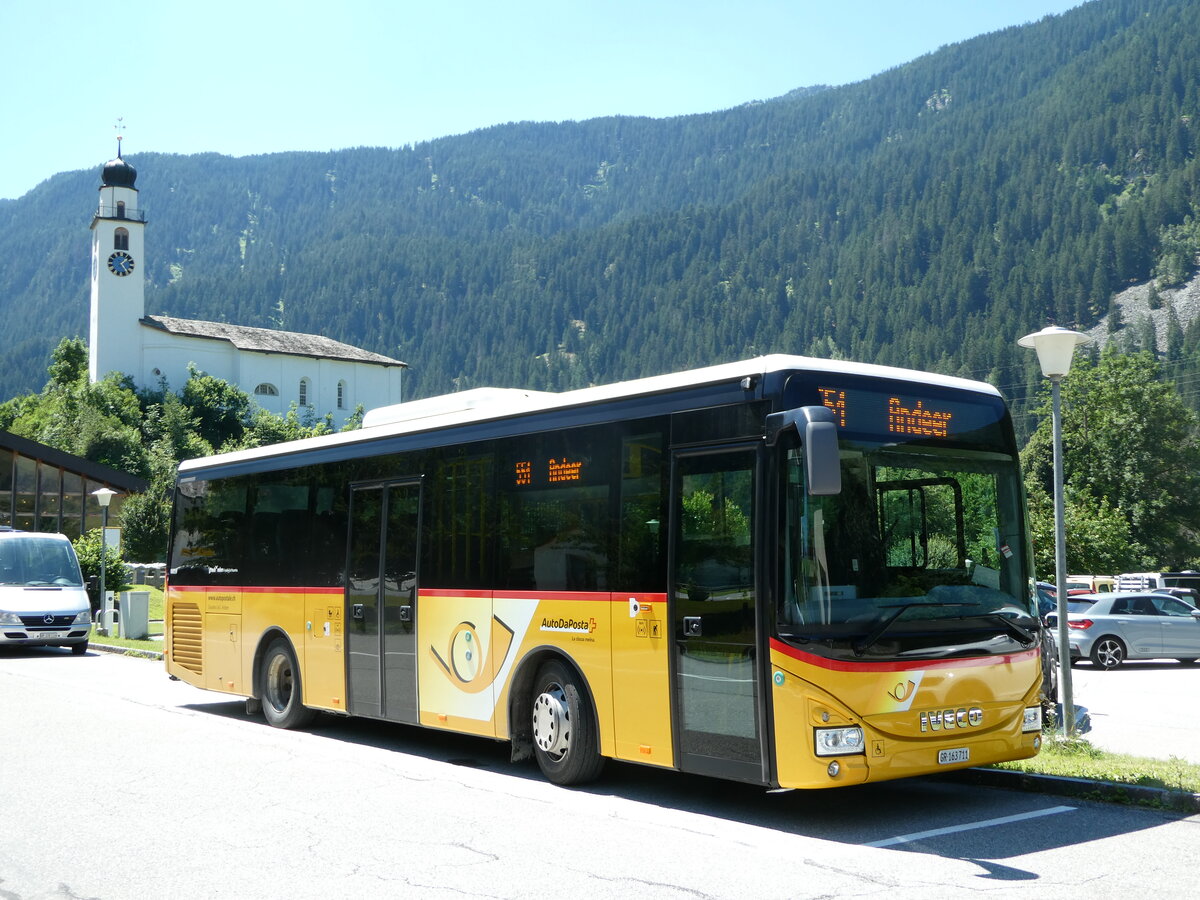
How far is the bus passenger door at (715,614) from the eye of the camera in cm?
792

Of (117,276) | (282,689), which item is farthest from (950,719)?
(117,276)

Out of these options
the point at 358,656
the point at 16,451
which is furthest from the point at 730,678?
the point at 16,451

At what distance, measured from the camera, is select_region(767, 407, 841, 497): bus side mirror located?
7.23m

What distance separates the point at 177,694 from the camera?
17375 millimetres

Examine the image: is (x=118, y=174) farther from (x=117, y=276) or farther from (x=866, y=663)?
(x=866, y=663)

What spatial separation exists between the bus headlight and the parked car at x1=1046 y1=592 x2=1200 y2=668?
1891 cm

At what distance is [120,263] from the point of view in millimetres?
116062

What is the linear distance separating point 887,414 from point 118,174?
117751 mm

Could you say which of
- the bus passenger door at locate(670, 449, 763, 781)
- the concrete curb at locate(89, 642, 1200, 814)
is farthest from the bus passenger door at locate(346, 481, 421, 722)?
the concrete curb at locate(89, 642, 1200, 814)

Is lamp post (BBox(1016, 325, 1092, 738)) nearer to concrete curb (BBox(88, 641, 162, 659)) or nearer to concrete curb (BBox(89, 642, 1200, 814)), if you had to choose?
concrete curb (BBox(89, 642, 1200, 814))

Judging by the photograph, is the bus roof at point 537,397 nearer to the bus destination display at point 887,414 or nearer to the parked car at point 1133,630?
the bus destination display at point 887,414

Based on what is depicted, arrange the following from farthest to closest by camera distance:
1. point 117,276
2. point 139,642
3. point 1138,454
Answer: point 117,276
point 1138,454
point 139,642

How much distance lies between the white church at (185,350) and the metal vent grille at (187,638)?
106 m

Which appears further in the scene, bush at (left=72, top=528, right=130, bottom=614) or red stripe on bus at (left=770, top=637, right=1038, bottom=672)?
bush at (left=72, top=528, right=130, bottom=614)
